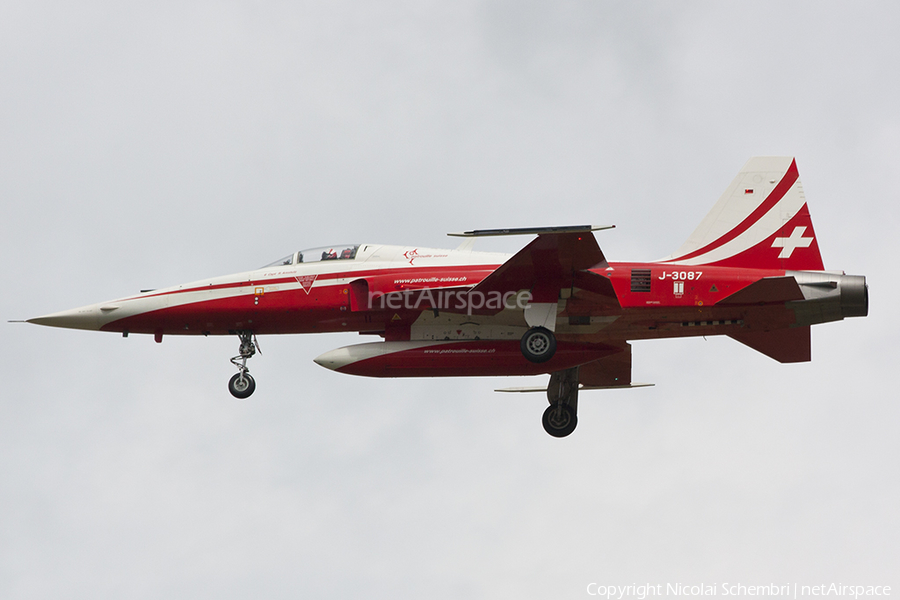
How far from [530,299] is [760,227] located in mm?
5024

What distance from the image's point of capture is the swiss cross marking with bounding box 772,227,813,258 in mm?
22562

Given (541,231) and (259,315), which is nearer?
(541,231)

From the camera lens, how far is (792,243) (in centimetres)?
2261

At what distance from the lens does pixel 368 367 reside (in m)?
23.4

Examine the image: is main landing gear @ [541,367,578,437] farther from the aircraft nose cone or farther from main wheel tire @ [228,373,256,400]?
the aircraft nose cone

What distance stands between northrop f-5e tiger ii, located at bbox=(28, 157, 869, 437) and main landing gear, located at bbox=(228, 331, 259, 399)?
0.03 meters

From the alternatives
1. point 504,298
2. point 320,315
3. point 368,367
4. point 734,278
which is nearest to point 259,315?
point 320,315

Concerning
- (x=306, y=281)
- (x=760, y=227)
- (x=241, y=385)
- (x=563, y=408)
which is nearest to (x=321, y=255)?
(x=306, y=281)

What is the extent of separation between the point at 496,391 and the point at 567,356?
11.5 ft

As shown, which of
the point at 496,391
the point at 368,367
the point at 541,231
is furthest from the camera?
the point at 496,391

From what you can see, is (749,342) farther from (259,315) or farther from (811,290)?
(259,315)

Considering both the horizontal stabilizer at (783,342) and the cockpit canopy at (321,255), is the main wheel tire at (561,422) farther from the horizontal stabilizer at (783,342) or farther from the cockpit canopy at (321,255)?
the cockpit canopy at (321,255)

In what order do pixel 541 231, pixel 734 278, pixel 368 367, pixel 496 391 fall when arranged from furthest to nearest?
pixel 496 391, pixel 368 367, pixel 734 278, pixel 541 231

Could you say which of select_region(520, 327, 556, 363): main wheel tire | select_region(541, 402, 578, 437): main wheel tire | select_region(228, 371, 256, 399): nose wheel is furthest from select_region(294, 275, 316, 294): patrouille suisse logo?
select_region(541, 402, 578, 437): main wheel tire
